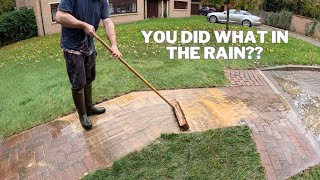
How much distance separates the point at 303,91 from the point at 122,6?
54.9ft

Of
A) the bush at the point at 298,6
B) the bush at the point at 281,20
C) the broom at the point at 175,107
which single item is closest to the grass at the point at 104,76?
the broom at the point at 175,107

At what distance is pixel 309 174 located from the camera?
325 cm

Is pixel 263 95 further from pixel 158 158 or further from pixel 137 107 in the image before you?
pixel 158 158

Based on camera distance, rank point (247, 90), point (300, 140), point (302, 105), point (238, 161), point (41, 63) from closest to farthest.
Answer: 1. point (238, 161)
2. point (300, 140)
3. point (302, 105)
4. point (247, 90)
5. point (41, 63)

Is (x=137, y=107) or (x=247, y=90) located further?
(x=247, y=90)

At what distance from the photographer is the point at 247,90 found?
5.69 metres

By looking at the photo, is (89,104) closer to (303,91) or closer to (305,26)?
(303,91)

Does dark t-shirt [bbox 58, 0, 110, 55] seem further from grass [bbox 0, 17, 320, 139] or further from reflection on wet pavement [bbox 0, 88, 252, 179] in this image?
grass [bbox 0, 17, 320, 139]

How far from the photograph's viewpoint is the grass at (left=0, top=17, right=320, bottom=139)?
5008 millimetres

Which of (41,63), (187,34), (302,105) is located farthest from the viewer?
(187,34)

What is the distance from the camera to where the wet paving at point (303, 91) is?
183 inches

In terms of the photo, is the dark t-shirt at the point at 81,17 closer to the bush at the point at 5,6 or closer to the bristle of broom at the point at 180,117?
the bristle of broom at the point at 180,117

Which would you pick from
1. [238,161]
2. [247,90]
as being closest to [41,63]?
[247,90]

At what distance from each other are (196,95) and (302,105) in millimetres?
1795
